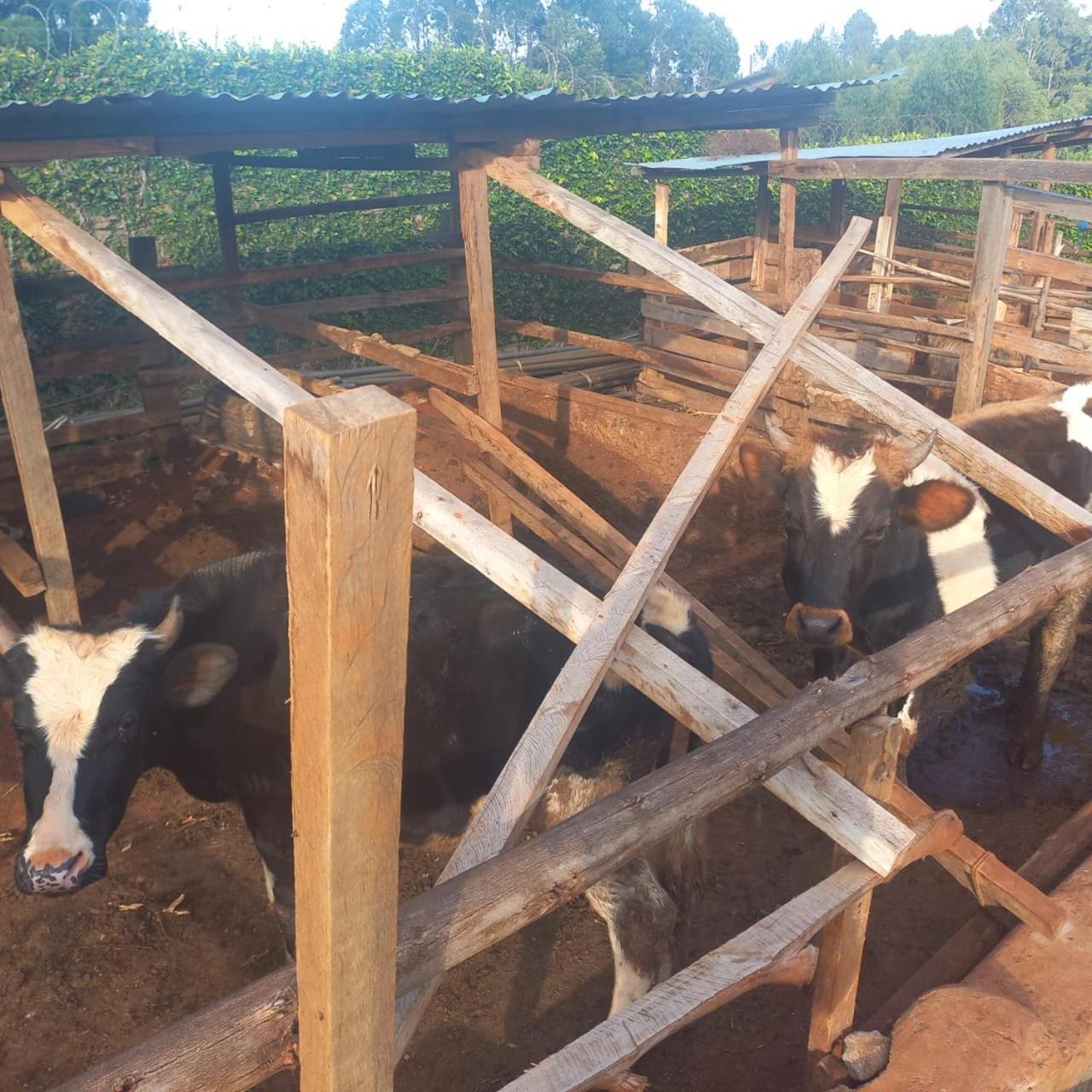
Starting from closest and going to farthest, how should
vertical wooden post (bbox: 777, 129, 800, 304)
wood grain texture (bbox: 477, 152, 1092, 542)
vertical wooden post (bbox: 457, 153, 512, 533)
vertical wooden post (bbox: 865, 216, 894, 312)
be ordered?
wood grain texture (bbox: 477, 152, 1092, 542) < vertical wooden post (bbox: 457, 153, 512, 533) < vertical wooden post (bbox: 777, 129, 800, 304) < vertical wooden post (bbox: 865, 216, 894, 312)

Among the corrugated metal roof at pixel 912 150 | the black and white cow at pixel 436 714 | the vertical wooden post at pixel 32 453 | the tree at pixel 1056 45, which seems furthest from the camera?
the tree at pixel 1056 45

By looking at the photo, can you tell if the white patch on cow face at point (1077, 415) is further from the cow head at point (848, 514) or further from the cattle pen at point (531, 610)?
the cow head at point (848, 514)

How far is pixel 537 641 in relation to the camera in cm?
363

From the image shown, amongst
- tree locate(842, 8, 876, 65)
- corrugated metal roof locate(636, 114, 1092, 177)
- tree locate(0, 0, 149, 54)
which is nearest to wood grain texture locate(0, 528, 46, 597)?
corrugated metal roof locate(636, 114, 1092, 177)

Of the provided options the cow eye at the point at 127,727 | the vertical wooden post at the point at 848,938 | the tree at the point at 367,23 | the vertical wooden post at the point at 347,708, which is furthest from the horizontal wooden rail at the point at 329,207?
the tree at the point at 367,23

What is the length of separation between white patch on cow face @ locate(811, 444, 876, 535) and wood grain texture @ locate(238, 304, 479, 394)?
2.56 m

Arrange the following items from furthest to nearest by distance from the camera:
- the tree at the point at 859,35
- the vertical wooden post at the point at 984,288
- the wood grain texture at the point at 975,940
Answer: the tree at the point at 859,35 < the vertical wooden post at the point at 984,288 < the wood grain texture at the point at 975,940

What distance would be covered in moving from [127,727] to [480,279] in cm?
363

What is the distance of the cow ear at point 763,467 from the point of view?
5.01 meters

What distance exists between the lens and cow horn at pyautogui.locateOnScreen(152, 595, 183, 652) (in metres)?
3.31

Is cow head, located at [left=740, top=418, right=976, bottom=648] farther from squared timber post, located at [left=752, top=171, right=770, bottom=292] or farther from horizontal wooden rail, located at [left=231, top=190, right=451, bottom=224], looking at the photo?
squared timber post, located at [left=752, top=171, right=770, bottom=292]

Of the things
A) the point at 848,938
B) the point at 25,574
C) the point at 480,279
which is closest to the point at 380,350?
the point at 480,279

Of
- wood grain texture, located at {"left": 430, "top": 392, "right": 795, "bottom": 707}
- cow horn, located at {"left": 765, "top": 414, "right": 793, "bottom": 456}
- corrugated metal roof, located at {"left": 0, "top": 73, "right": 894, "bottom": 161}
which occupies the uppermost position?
corrugated metal roof, located at {"left": 0, "top": 73, "right": 894, "bottom": 161}

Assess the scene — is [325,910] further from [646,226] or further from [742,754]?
[646,226]
